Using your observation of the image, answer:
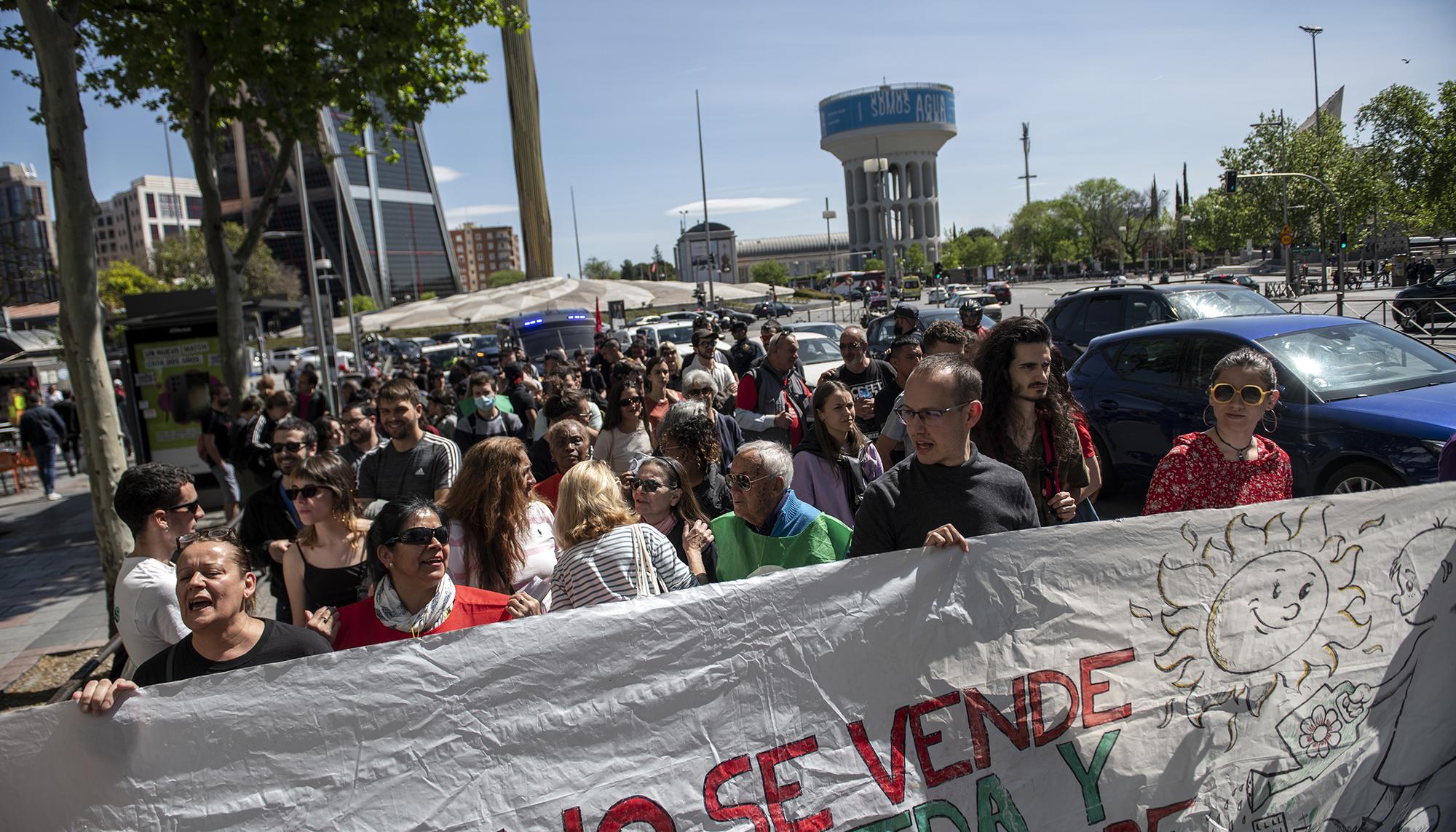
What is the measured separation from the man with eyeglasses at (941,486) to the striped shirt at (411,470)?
3.31 meters

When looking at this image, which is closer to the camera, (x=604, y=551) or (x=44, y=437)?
(x=604, y=551)

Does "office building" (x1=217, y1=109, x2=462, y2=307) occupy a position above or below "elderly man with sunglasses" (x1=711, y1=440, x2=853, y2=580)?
above

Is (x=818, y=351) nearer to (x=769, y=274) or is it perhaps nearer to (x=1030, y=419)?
(x=1030, y=419)

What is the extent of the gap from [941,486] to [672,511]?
1537 millimetres

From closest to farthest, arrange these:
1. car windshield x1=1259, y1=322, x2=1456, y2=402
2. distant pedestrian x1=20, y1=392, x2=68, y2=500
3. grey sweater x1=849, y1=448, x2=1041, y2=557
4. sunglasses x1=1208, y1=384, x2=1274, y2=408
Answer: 1. grey sweater x1=849, y1=448, x2=1041, y2=557
2. sunglasses x1=1208, y1=384, x2=1274, y2=408
3. car windshield x1=1259, y1=322, x2=1456, y2=402
4. distant pedestrian x1=20, y1=392, x2=68, y2=500

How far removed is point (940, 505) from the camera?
327cm

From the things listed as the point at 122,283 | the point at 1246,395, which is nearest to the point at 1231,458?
the point at 1246,395

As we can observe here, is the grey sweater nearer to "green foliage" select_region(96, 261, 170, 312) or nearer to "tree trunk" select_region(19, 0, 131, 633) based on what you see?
"tree trunk" select_region(19, 0, 131, 633)

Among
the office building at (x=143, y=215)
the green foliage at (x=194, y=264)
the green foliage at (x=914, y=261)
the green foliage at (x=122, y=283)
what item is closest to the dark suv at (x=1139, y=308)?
the green foliage at (x=194, y=264)

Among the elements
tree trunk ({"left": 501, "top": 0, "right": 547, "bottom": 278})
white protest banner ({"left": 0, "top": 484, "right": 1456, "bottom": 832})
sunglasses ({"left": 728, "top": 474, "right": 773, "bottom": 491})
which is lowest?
white protest banner ({"left": 0, "top": 484, "right": 1456, "bottom": 832})

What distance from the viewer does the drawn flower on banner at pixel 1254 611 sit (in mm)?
3148

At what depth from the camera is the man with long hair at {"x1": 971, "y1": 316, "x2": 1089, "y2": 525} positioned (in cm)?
416

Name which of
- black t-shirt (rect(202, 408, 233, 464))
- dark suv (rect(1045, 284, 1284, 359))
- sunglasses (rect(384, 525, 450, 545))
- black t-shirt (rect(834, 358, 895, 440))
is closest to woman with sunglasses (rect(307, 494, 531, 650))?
sunglasses (rect(384, 525, 450, 545))

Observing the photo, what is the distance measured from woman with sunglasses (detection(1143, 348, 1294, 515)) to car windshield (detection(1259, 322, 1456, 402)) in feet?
11.8
